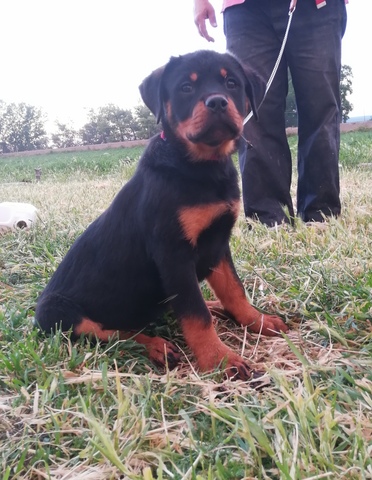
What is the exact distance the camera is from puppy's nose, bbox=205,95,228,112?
2250 millimetres

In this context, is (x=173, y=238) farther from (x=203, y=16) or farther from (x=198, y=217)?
(x=203, y=16)

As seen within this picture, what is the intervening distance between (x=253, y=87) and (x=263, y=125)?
156 centimetres

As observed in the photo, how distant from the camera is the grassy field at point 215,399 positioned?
128 cm

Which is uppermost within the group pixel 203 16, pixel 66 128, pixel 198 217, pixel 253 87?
pixel 203 16

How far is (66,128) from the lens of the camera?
65.4 metres

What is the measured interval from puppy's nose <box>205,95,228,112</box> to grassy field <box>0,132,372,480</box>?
38.8 inches

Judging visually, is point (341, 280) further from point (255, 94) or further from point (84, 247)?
point (84, 247)

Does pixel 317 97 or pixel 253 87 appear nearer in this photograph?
pixel 253 87

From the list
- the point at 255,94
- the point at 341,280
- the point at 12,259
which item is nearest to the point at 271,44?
the point at 255,94

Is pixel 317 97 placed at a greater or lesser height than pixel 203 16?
lesser

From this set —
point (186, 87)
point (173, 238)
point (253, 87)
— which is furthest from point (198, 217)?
point (253, 87)

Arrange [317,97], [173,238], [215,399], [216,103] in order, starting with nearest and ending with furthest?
[215,399]
[173,238]
[216,103]
[317,97]

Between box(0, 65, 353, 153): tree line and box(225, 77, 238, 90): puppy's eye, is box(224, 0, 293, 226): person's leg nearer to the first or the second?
box(225, 77, 238, 90): puppy's eye

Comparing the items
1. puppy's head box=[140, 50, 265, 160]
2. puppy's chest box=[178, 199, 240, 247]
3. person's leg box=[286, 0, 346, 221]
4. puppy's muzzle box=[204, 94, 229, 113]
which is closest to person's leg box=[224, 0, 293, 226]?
person's leg box=[286, 0, 346, 221]
